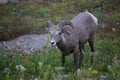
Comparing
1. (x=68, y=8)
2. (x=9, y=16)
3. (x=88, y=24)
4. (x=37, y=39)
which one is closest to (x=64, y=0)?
(x=68, y=8)

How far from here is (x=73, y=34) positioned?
8648mm

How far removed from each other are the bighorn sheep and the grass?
547 millimetres

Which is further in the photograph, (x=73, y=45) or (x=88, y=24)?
(x=88, y=24)

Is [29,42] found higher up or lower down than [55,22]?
lower down

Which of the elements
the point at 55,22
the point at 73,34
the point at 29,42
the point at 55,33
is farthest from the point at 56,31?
the point at 55,22

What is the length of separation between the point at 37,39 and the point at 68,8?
521cm

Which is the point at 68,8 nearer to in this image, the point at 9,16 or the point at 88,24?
the point at 9,16

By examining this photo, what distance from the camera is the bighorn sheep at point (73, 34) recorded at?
7868mm

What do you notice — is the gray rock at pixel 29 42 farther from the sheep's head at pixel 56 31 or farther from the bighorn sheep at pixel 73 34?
the sheep's head at pixel 56 31

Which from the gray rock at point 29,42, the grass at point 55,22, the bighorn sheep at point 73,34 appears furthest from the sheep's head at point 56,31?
Result: the gray rock at point 29,42

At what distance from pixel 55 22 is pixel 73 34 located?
301 inches

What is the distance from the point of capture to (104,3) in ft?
62.6

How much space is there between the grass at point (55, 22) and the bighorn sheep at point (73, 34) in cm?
55

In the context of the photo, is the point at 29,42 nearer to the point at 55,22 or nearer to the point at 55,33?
the point at 55,22
